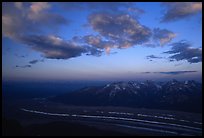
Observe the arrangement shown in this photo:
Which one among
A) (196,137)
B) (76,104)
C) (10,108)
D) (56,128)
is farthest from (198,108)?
(10,108)

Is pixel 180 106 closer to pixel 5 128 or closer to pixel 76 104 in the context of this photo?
pixel 76 104

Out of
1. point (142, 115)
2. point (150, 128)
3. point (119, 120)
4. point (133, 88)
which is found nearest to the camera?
point (150, 128)

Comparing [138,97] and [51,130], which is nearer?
[51,130]

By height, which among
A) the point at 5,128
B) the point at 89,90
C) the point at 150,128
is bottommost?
the point at 150,128

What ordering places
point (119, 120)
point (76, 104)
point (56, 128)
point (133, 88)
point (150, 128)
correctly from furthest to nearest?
1. point (133, 88)
2. point (76, 104)
3. point (119, 120)
4. point (150, 128)
5. point (56, 128)

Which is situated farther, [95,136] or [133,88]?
[133,88]

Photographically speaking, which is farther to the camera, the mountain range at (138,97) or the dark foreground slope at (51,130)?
the mountain range at (138,97)

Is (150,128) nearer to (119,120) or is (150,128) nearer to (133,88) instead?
(119,120)

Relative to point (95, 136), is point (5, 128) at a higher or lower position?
higher

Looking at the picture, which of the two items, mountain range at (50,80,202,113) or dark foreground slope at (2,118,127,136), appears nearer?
dark foreground slope at (2,118,127,136)

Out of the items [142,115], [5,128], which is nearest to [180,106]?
[142,115]
